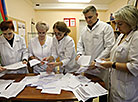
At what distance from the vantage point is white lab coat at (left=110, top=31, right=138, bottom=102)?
999 mm

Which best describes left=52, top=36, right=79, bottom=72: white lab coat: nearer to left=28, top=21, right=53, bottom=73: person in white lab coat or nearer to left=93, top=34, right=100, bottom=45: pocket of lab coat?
left=28, top=21, right=53, bottom=73: person in white lab coat

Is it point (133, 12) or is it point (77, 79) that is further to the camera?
point (77, 79)

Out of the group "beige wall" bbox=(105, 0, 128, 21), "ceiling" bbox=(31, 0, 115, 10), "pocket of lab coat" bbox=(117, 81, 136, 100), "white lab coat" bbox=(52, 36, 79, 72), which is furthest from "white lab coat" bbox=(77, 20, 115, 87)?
"ceiling" bbox=(31, 0, 115, 10)

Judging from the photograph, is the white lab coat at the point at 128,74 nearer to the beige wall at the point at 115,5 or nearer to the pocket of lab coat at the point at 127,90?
the pocket of lab coat at the point at 127,90

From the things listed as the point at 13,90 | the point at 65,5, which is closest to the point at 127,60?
the point at 13,90

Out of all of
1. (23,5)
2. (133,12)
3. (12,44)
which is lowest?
(12,44)

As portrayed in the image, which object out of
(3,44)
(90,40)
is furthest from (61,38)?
(3,44)

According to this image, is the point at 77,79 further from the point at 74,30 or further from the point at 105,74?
the point at 74,30

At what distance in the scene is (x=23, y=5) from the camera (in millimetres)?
3787

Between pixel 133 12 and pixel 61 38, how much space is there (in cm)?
100

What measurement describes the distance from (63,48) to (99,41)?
21.3 inches

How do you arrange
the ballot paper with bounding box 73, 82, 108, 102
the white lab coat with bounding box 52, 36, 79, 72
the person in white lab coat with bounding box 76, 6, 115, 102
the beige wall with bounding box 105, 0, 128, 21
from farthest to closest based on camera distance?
the beige wall with bounding box 105, 0, 128, 21 → the white lab coat with bounding box 52, 36, 79, 72 → the person in white lab coat with bounding box 76, 6, 115, 102 → the ballot paper with bounding box 73, 82, 108, 102

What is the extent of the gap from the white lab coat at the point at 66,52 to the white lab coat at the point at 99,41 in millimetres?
156

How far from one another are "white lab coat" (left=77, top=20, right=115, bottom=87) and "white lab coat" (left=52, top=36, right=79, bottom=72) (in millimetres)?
156
